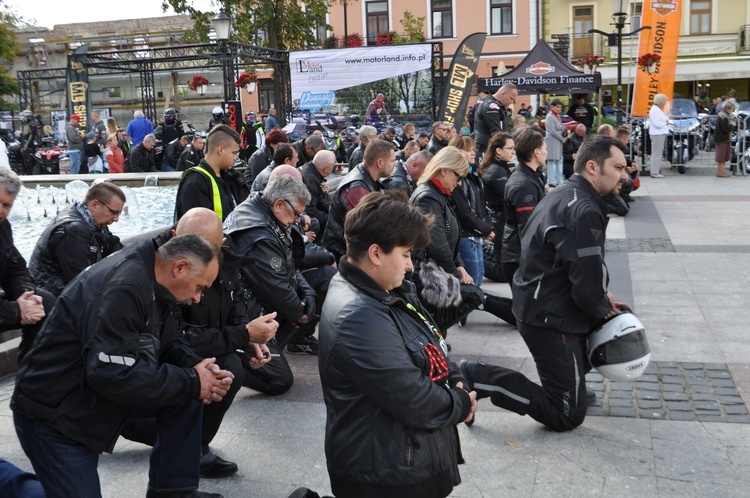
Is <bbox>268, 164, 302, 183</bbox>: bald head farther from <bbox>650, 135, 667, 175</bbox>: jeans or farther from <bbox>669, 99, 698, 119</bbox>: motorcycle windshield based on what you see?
<bbox>669, 99, 698, 119</bbox>: motorcycle windshield

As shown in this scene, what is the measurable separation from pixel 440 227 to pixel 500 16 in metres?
39.7

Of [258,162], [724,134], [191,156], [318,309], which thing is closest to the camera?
[318,309]

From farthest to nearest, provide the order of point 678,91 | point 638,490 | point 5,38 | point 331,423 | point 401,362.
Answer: point 678,91 → point 5,38 → point 638,490 → point 331,423 → point 401,362

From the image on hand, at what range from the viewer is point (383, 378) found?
310 centimetres

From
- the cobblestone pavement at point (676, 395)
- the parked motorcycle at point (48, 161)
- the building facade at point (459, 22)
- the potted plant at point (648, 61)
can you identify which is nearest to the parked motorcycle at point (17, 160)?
the parked motorcycle at point (48, 161)

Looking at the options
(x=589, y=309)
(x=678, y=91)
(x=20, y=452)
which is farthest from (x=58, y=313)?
(x=678, y=91)

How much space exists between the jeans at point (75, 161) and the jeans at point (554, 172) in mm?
11718

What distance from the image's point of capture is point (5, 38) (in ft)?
70.3

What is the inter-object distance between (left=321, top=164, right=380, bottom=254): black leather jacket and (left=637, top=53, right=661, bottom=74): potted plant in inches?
595

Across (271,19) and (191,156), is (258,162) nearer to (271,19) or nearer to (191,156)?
(191,156)

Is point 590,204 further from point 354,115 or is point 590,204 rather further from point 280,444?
point 354,115

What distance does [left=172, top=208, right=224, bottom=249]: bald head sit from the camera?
4691 mm

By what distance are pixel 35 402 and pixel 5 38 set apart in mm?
20296

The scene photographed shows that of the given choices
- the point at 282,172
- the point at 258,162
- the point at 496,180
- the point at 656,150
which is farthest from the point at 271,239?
the point at 656,150
